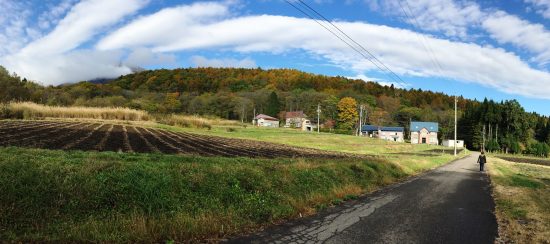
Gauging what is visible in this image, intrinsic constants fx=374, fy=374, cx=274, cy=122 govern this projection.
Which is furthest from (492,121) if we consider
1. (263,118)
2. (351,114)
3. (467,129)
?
(263,118)

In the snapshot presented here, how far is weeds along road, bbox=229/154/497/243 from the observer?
870cm

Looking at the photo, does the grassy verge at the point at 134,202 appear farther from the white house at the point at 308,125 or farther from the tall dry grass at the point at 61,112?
the white house at the point at 308,125

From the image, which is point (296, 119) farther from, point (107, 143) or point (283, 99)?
point (107, 143)

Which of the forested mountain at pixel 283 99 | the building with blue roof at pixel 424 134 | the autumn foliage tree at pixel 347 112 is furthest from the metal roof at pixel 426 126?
the autumn foliage tree at pixel 347 112

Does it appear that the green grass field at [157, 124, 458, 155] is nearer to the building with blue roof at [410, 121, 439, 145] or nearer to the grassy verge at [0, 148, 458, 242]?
the grassy verge at [0, 148, 458, 242]

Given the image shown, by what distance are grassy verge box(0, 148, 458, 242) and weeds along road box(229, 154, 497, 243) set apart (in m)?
0.99

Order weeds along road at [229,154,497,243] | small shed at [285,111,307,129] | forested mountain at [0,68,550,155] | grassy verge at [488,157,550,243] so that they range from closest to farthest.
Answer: weeds along road at [229,154,497,243] < grassy verge at [488,157,550,243] < forested mountain at [0,68,550,155] < small shed at [285,111,307,129]

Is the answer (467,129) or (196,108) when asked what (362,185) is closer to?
(467,129)

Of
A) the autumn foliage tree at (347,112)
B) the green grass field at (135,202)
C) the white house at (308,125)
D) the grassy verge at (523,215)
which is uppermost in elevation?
the autumn foliage tree at (347,112)

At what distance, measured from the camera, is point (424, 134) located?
4673 inches

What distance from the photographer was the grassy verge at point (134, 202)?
7430 mm

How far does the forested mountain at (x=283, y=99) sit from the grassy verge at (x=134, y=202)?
2135 inches

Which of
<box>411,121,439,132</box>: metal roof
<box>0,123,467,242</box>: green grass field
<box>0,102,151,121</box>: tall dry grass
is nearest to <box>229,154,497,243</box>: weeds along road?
<box>0,123,467,242</box>: green grass field

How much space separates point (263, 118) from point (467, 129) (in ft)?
222
